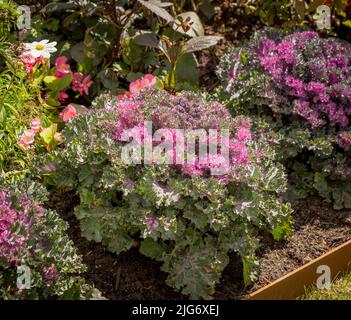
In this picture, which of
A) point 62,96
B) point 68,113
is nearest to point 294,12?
point 62,96

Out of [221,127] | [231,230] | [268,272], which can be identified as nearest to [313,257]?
[268,272]

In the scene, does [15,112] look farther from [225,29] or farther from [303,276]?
[225,29]

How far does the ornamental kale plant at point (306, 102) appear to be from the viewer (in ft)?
12.4

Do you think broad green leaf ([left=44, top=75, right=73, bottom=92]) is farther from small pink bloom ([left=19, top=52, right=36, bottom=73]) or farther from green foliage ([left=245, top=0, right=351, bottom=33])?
green foliage ([left=245, top=0, right=351, bottom=33])

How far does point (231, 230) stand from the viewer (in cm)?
326

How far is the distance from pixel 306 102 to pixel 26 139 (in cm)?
139

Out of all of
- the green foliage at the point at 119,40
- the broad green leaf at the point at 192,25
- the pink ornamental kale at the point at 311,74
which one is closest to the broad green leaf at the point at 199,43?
the green foliage at the point at 119,40

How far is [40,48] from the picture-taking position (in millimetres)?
4020

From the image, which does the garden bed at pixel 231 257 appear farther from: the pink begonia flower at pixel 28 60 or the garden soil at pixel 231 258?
the pink begonia flower at pixel 28 60

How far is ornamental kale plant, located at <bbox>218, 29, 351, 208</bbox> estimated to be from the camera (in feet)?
12.4

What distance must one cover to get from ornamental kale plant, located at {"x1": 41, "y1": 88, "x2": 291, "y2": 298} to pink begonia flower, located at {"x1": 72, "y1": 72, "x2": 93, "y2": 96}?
704 millimetres

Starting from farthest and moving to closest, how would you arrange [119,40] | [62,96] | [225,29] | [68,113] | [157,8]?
[225,29]
[119,40]
[62,96]
[157,8]
[68,113]

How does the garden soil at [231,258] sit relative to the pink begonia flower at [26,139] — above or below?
below

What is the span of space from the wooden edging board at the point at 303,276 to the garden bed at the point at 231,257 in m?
0.05
